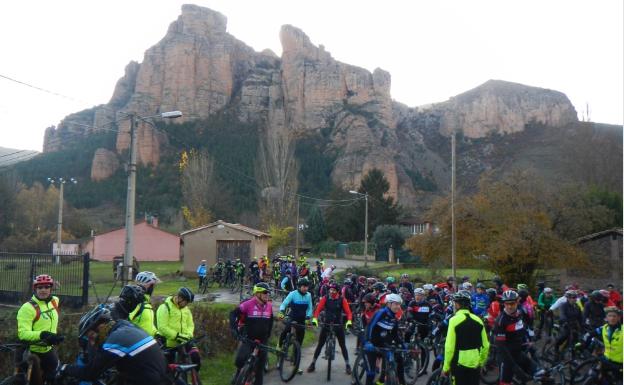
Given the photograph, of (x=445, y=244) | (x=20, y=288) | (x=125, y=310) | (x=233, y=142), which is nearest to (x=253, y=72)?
(x=233, y=142)

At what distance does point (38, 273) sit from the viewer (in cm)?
1580

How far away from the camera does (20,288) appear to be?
16078mm

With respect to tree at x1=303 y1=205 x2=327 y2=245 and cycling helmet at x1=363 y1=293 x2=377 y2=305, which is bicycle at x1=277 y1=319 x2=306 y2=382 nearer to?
cycling helmet at x1=363 y1=293 x2=377 y2=305

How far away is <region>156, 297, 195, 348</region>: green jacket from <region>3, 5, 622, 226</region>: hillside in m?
78.5

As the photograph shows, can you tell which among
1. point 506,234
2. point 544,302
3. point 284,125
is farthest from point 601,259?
point 284,125

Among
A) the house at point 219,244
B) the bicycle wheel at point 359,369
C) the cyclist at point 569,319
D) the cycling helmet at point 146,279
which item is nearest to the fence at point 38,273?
the cycling helmet at point 146,279

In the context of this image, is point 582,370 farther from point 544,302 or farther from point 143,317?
point 143,317

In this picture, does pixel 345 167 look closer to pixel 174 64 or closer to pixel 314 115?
pixel 314 115

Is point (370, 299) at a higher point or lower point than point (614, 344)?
higher

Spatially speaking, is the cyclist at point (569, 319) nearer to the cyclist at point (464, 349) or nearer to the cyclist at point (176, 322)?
the cyclist at point (464, 349)

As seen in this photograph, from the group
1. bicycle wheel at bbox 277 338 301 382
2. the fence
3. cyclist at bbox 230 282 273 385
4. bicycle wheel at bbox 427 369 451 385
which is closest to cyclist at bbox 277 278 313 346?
bicycle wheel at bbox 277 338 301 382

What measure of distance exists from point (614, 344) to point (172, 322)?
266 inches

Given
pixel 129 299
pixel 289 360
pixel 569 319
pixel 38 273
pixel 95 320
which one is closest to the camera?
pixel 95 320

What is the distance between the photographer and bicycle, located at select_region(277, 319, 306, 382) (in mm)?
9969
